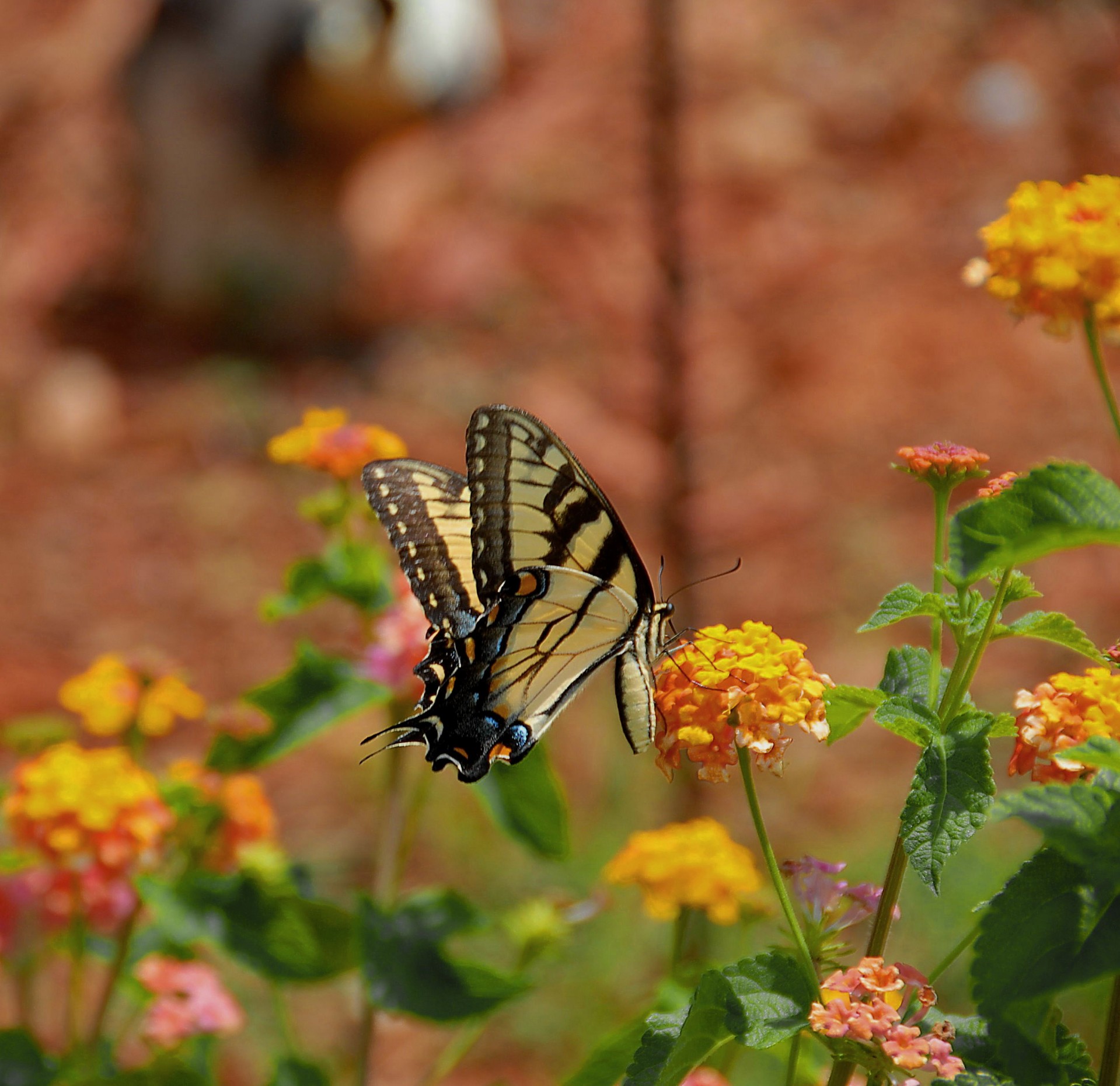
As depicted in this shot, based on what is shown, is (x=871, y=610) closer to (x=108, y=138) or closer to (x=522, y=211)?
(x=522, y=211)

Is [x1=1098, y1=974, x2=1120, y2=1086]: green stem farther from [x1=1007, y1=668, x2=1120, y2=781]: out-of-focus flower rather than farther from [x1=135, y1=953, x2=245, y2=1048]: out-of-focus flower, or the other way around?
[x1=135, y1=953, x2=245, y2=1048]: out-of-focus flower

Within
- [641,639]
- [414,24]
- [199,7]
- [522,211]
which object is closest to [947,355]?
[522,211]

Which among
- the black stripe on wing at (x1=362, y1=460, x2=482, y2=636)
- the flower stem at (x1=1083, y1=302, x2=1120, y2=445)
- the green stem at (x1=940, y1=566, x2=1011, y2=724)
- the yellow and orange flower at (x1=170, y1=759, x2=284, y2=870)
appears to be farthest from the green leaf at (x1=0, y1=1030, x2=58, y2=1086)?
the flower stem at (x1=1083, y1=302, x2=1120, y2=445)

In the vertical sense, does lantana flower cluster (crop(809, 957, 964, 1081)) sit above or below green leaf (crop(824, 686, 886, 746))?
below

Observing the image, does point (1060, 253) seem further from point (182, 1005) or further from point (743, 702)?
point (182, 1005)

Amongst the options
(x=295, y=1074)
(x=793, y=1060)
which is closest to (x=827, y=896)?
(x=793, y=1060)

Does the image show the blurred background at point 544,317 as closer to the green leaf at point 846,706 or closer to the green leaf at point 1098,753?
the green leaf at point 846,706

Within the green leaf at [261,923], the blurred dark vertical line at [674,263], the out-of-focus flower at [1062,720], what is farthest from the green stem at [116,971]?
the blurred dark vertical line at [674,263]
